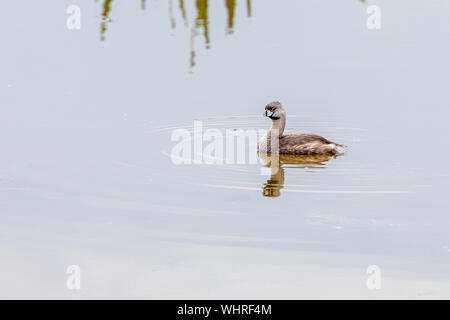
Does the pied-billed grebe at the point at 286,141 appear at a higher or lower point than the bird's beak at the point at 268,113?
lower

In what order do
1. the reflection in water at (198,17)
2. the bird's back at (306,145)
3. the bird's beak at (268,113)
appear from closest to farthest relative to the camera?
the bird's back at (306,145) → the bird's beak at (268,113) → the reflection in water at (198,17)

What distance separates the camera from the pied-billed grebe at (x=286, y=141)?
40.1 ft

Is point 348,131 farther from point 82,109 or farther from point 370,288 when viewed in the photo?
point 370,288

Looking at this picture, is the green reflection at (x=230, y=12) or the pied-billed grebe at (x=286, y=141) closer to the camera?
the pied-billed grebe at (x=286, y=141)

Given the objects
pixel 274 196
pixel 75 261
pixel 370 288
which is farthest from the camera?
pixel 274 196

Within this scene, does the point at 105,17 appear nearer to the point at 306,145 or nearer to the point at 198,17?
the point at 198,17

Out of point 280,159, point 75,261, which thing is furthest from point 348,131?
point 75,261

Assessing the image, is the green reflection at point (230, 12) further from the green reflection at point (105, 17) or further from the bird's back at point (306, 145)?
the bird's back at point (306, 145)

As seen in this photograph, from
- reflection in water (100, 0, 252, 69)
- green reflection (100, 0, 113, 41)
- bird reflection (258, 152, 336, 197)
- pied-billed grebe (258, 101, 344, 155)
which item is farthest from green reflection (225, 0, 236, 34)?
bird reflection (258, 152, 336, 197)

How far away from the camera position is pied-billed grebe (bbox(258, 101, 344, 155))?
12227 millimetres

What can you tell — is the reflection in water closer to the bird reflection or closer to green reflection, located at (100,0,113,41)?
green reflection, located at (100,0,113,41)

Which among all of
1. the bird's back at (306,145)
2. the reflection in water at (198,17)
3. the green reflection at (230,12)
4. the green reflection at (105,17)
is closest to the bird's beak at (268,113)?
the bird's back at (306,145)

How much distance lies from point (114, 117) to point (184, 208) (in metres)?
3.73

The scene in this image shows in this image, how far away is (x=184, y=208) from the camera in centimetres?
967
